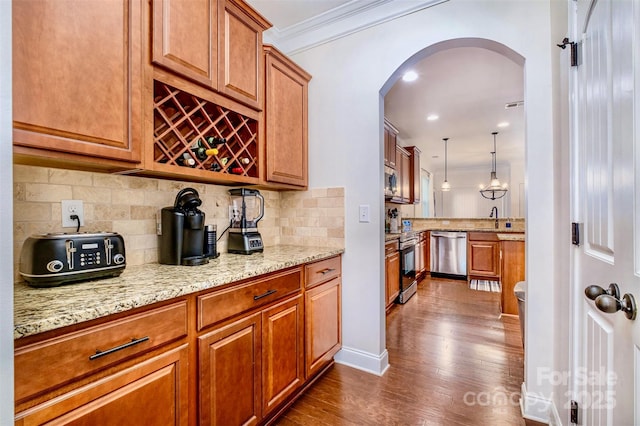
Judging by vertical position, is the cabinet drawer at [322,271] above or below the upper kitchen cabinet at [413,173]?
below

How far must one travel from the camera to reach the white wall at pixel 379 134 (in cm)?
165

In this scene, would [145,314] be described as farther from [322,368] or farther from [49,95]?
[322,368]

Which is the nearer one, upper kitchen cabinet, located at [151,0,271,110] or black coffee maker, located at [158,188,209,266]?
upper kitchen cabinet, located at [151,0,271,110]

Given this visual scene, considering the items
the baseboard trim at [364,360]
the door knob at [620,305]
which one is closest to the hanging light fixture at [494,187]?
the baseboard trim at [364,360]

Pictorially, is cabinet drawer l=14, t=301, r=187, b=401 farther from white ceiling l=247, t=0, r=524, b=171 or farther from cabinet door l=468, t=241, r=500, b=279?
cabinet door l=468, t=241, r=500, b=279

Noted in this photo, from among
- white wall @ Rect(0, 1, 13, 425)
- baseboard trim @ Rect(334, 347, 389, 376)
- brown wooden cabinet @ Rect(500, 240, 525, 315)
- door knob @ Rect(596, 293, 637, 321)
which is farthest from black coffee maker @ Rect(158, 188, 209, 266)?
brown wooden cabinet @ Rect(500, 240, 525, 315)

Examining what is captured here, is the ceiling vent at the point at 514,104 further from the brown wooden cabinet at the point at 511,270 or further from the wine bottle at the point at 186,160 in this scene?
the wine bottle at the point at 186,160

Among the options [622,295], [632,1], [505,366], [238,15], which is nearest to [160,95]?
[238,15]

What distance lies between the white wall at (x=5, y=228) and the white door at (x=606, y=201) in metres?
1.43

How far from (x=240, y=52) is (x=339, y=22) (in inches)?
40.0

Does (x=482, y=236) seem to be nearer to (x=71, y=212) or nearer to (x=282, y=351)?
(x=282, y=351)

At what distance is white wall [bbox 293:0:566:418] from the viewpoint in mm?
1650

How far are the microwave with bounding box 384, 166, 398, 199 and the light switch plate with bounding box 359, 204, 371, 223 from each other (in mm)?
1905

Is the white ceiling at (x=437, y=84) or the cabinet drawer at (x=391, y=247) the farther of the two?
the cabinet drawer at (x=391, y=247)
